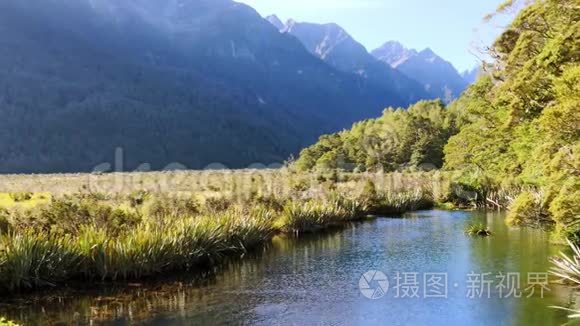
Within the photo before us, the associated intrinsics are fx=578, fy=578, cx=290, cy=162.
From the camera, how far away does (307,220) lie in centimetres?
2197

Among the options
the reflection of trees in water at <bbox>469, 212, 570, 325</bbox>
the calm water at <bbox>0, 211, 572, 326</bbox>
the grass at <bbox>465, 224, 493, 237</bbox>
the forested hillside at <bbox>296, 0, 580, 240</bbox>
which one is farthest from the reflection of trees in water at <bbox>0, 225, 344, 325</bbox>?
the grass at <bbox>465, 224, 493, 237</bbox>

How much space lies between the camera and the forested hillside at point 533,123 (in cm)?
1131

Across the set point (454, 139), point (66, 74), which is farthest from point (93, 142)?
point (454, 139)

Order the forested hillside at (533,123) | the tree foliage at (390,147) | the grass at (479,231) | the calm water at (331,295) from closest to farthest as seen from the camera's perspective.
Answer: the calm water at (331,295) < the forested hillside at (533,123) < the grass at (479,231) < the tree foliage at (390,147)

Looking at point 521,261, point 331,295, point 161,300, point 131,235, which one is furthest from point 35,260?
point 521,261

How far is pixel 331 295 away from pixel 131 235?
494 centimetres

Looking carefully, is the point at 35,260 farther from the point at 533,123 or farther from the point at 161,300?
the point at 533,123

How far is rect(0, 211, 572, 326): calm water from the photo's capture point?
34.3 feet

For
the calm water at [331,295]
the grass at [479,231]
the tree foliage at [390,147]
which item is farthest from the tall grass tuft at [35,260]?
the tree foliage at [390,147]

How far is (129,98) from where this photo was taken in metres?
112

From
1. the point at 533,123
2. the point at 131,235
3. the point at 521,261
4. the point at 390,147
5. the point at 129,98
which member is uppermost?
the point at 129,98

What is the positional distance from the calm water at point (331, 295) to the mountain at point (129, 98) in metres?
76.2

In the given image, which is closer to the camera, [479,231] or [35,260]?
[35,260]

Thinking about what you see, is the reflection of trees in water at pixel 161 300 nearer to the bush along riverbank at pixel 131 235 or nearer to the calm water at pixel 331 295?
the calm water at pixel 331 295
